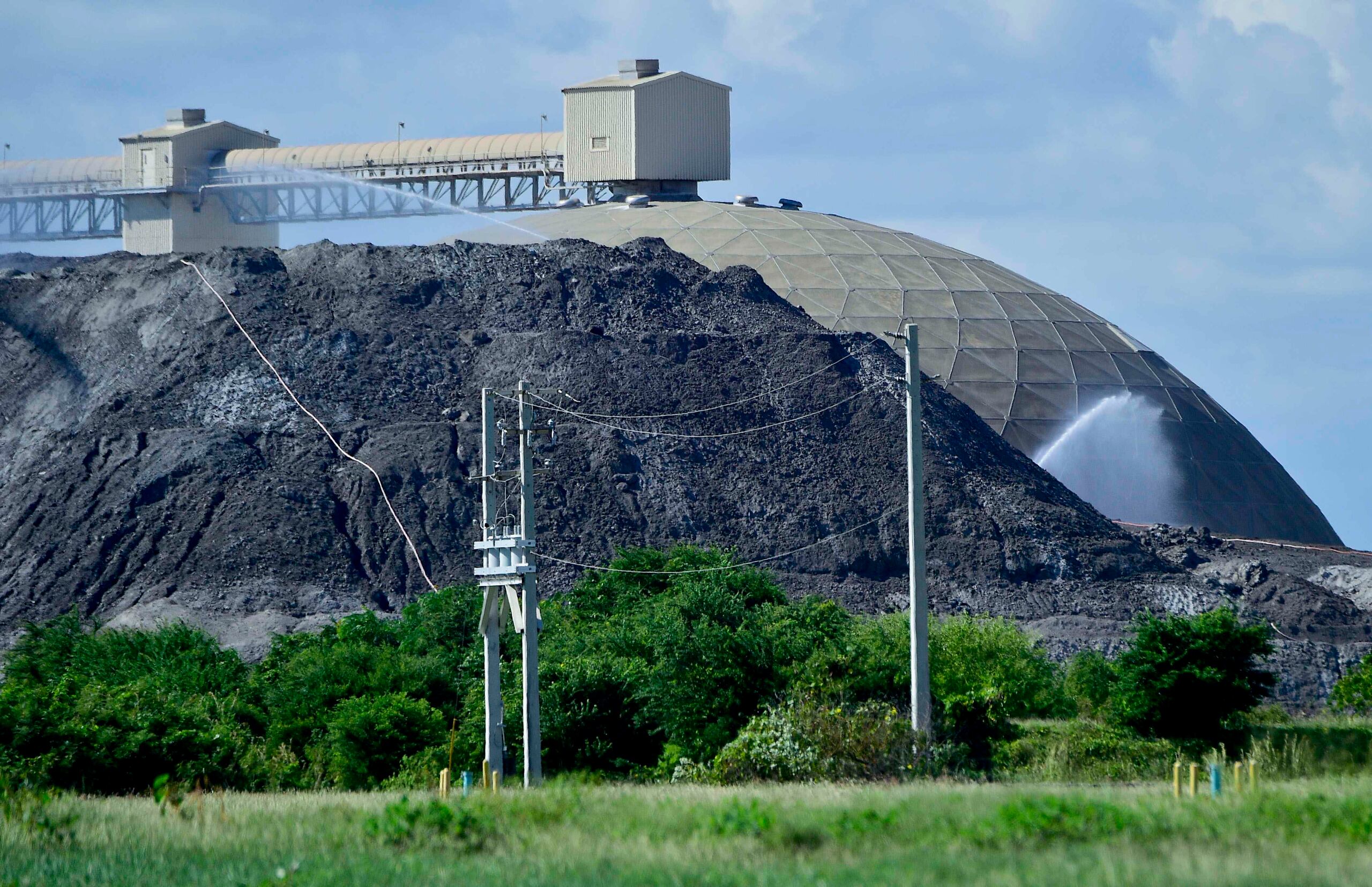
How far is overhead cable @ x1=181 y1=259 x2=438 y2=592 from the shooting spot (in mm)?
53688

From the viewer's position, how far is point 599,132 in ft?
238

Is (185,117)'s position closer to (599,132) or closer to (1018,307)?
(599,132)

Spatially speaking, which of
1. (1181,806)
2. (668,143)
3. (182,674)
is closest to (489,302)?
(668,143)

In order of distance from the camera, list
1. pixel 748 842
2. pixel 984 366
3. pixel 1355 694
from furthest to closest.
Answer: pixel 984 366, pixel 1355 694, pixel 748 842

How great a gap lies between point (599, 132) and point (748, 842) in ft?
194

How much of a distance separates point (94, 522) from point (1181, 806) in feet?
145

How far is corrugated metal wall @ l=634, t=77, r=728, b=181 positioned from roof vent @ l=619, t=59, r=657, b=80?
124 centimetres

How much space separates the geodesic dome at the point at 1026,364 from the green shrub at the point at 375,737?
40.3 m

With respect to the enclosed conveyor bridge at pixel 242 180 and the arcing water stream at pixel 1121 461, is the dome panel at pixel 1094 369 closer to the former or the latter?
the arcing water stream at pixel 1121 461

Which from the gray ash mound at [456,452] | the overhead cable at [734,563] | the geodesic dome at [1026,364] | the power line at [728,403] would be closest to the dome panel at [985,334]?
the geodesic dome at [1026,364]

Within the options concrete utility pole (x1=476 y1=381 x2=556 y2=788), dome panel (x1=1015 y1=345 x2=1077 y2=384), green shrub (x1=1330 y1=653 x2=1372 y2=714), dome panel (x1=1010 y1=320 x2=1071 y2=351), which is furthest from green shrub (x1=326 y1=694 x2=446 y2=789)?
dome panel (x1=1010 y1=320 x2=1071 y2=351)

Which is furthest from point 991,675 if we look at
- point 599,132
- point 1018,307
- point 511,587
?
point 1018,307

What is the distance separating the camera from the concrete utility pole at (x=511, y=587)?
2838 centimetres

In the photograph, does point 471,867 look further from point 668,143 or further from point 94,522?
point 668,143
